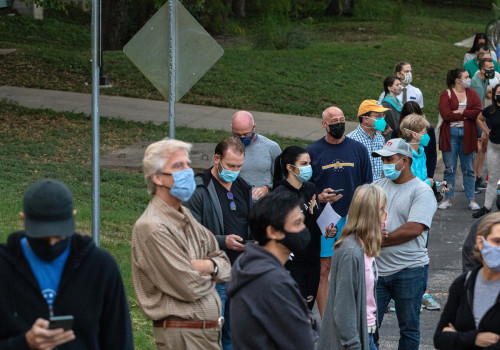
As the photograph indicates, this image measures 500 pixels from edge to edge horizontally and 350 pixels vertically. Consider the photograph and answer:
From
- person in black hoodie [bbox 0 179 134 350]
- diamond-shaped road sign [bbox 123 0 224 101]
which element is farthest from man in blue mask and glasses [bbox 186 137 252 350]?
person in black hoodie [bbox 0 179 134 350]

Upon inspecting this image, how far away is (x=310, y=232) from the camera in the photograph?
7605 millimetres

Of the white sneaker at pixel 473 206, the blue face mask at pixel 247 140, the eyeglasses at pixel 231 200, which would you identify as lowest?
the white sneaker at pixel 473 206

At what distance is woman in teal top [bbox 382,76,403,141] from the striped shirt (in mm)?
6095

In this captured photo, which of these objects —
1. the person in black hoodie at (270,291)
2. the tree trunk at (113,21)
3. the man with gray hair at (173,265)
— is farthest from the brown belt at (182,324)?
the tree trunk at (113,21)

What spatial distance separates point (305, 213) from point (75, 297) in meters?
3.81

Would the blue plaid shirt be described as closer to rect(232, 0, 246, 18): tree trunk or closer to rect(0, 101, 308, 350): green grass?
rect(0, 101, 308, 350): green grass

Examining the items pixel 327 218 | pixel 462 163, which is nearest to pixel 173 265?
pixel 327 218

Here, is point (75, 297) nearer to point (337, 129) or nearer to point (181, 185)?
point (181, 185)

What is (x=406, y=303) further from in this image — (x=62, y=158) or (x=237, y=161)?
(x=62, y=158)

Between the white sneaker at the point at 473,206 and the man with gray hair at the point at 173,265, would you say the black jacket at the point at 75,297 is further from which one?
the white sneaker at the point at 473,206

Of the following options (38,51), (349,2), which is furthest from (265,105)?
(349,2)

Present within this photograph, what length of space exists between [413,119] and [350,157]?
1.17 meters

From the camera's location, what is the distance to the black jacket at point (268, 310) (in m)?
4.29

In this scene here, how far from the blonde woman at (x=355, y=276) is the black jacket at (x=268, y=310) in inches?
45.4
